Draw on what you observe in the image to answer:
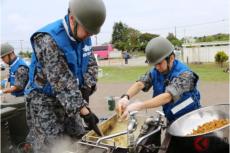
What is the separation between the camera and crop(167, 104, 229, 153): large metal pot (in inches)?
83.6

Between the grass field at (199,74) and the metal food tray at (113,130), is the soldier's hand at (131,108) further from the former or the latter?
the grass field at (199,74)

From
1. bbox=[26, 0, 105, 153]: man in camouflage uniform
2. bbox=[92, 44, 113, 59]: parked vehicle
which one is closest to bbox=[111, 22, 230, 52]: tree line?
bbox=[92, 44, 113, 59]: parked vehicle

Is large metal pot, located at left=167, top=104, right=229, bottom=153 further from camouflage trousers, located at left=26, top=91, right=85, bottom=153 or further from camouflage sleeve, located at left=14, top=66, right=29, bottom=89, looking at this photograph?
camouflage sleeve, located at left=14, top=66, right=29, bottom=89

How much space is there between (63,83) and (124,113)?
0.59 m

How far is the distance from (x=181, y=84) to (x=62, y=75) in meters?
1.10

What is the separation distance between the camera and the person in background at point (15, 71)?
16.2ft

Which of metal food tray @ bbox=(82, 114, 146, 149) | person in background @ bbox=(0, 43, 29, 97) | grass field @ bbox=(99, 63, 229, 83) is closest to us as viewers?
metal food tray @ bbox=(82, 114, 146, 149)

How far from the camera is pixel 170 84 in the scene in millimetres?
3029

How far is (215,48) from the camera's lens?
23938 millimetres

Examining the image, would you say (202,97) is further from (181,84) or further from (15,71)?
(181,84)

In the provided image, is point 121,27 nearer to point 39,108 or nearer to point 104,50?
point 104,50

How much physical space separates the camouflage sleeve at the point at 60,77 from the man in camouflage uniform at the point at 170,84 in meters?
0.48

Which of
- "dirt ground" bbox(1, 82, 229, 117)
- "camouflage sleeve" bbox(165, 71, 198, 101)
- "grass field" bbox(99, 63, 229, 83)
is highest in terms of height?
"camouflage sleeve" bbox(165, 71, 198, 101)

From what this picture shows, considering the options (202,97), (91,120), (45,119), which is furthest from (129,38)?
(91,120)
